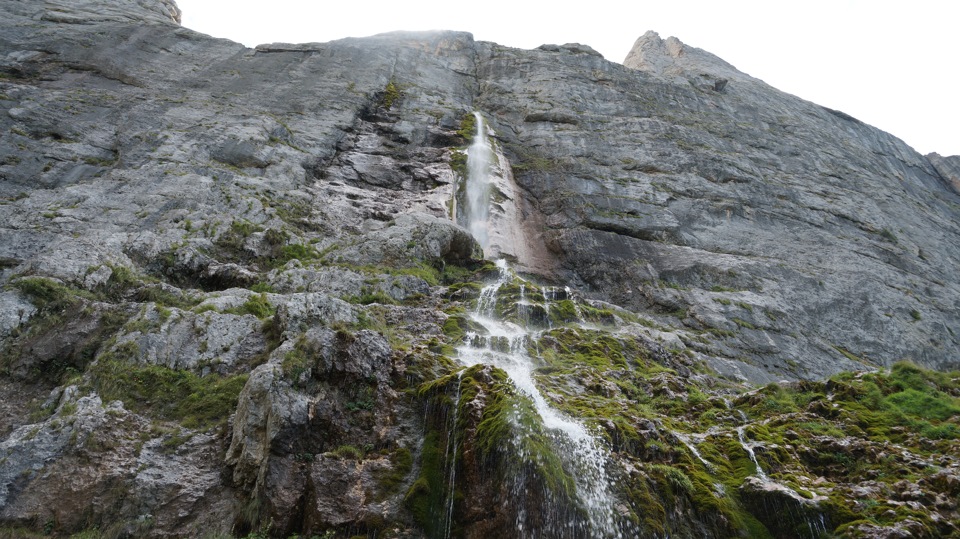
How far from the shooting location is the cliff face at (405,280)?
8.80 metres

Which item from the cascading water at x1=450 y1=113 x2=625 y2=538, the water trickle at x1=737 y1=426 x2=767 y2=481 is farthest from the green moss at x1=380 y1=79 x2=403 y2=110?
the water trickle at x1=737 y1=426 x2=767 y2=481

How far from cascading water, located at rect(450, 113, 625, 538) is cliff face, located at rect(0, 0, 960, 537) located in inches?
11.8

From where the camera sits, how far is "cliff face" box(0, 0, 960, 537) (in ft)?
28.9

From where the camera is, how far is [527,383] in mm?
11797

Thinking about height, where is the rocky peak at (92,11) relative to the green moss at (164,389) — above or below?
above

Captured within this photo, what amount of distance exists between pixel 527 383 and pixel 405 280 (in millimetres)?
7554

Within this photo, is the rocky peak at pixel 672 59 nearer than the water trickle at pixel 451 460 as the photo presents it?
No

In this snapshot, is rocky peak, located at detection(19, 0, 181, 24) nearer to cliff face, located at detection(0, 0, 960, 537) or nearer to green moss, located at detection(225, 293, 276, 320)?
cliff face, located at detection(0, 0, 960, 537)

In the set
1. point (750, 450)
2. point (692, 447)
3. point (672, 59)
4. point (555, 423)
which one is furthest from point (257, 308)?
point (672, 59)

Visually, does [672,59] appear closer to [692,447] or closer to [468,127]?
[468,127]

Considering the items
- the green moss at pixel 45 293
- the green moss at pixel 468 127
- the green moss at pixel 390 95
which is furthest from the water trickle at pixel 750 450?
the green moss at pixel 390 95

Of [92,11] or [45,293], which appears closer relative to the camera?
[45,293]

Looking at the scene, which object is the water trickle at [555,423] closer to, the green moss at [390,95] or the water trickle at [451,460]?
the water trickle at [451,460]

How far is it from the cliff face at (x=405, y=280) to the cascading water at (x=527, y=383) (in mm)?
300
